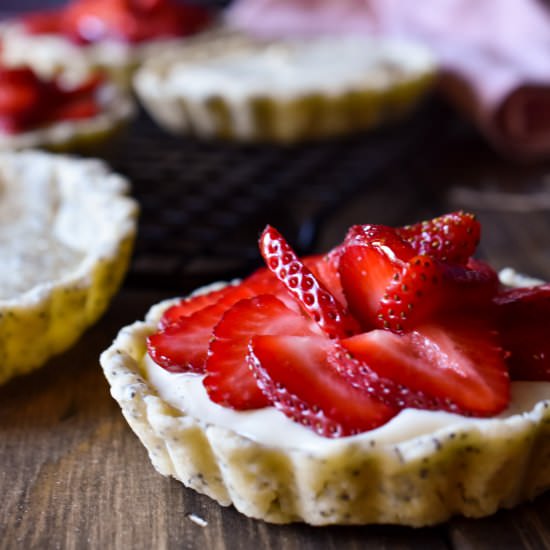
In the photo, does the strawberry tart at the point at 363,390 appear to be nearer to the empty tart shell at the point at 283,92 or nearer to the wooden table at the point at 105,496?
the wooden table at the point at 105,496

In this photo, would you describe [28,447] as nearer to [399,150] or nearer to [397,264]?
[397,264]

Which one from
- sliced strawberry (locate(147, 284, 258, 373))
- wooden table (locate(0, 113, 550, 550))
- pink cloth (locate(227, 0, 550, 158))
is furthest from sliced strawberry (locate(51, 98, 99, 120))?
sliced strawberry (locate(147, 284, 258, 373))

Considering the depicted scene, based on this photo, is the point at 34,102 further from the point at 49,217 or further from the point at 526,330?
the point at 526,330

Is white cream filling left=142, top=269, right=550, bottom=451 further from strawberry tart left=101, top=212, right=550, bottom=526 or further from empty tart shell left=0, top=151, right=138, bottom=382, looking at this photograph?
empty tart shell left=0, top=151, right=138, bottom=382

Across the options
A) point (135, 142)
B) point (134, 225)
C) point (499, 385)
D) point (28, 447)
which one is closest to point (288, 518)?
point (499, 385)

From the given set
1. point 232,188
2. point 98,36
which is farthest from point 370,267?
point 98,36

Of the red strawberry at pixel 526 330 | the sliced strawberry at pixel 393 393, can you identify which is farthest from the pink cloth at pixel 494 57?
the sliced strawberry at pixel 393 393
